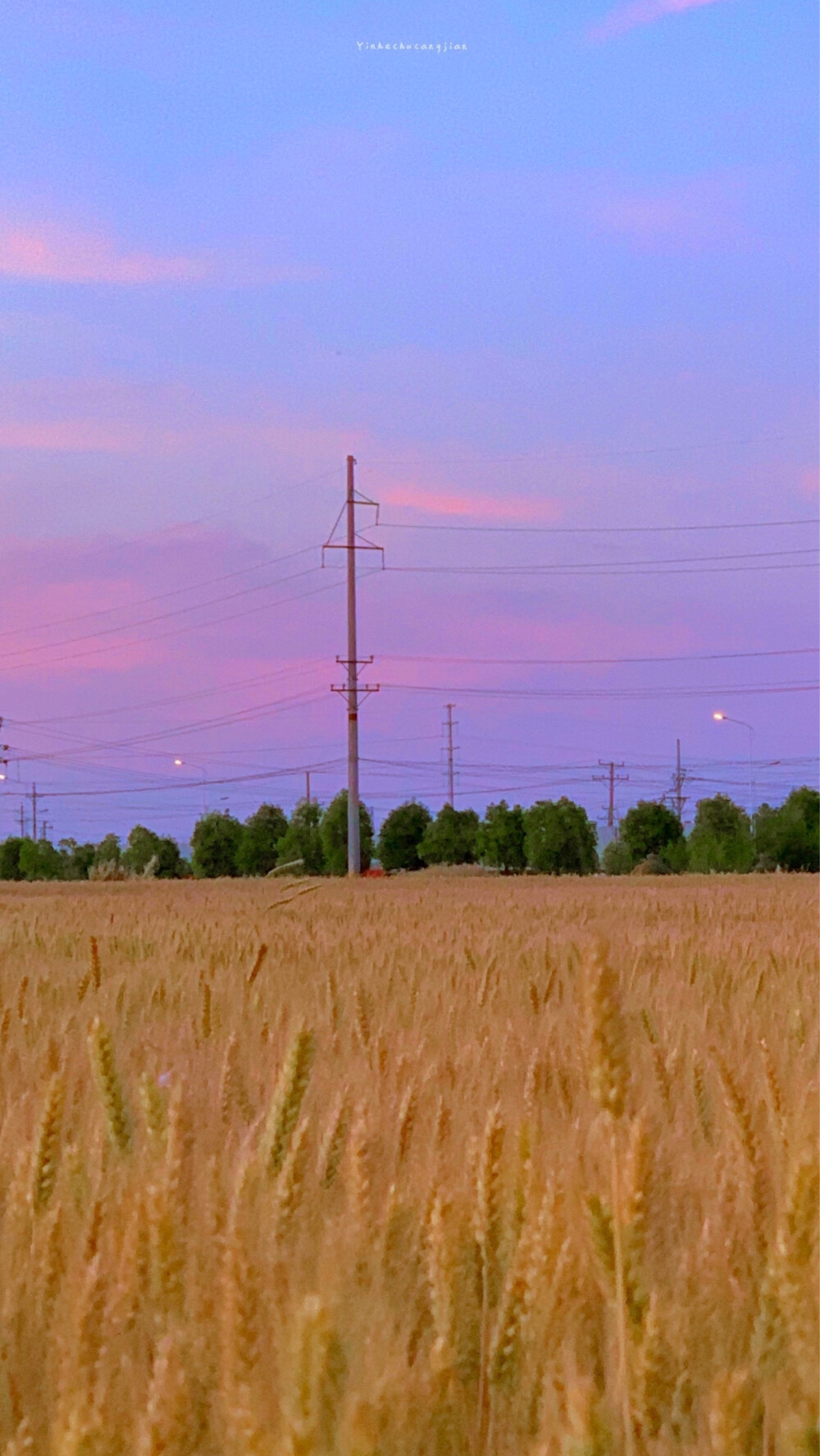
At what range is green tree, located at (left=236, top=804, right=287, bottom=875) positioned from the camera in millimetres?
60688

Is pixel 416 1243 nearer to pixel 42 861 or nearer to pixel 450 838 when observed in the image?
pixel 450 838

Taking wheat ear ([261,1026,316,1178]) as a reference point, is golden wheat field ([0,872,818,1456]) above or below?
below

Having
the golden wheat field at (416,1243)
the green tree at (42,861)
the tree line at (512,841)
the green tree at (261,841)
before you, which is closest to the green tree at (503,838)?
the tree line at (512,841)

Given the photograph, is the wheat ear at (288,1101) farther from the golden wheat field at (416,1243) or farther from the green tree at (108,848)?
the green tree at (108,848)

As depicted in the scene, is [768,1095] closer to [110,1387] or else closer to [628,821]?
[110,1387]

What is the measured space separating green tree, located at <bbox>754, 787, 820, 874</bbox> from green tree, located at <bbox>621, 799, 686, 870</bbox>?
13.8 feet

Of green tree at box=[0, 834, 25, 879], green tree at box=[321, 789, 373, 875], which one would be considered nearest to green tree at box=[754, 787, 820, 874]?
green tree at box=[321, 789, 373, 875]

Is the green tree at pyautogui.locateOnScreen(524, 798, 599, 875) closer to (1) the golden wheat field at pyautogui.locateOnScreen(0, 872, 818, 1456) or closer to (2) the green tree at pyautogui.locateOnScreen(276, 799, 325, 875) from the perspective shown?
(2) the green tree at pyautogui.locateOnScreen(276, 799, 325, 875)

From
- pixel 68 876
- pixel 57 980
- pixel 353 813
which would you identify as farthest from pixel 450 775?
pixel 57 980

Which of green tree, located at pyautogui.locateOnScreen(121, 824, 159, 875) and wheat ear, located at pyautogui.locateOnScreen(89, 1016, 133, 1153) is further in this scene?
green tree, located at pyautogui.locateOnScreen(121, 824, 159, 875)

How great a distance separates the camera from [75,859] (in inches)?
2901

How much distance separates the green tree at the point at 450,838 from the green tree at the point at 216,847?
9.13 metres

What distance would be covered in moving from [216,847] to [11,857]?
16.8m

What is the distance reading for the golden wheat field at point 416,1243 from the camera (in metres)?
0.91
